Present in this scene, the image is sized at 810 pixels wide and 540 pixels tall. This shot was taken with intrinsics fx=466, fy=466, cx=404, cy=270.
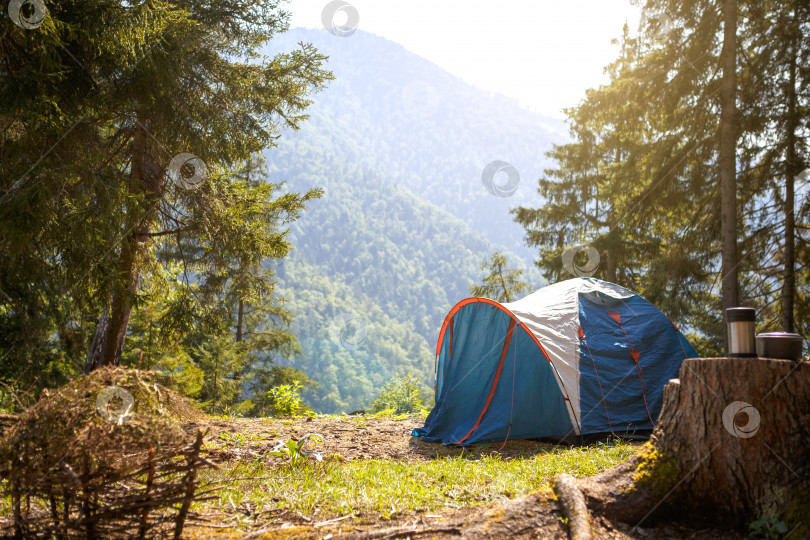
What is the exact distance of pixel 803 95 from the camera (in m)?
8.23

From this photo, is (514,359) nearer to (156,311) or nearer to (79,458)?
(79,458)

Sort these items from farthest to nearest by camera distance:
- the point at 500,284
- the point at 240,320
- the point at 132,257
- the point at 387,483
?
the point at 500,284
the point at 240,320
the point at 132,257
the point at 387,483

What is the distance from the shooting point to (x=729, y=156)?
309 inches

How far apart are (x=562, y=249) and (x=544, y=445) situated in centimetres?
1123

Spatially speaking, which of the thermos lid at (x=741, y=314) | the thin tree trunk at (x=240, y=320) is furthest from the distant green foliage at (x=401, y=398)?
the thermos lid at (x=741, y=314)

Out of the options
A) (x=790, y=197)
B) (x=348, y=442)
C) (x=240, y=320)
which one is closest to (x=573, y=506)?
(x=348, y=442)

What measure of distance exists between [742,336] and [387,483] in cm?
258

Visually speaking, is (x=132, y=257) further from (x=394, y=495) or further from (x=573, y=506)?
(x=573, y=506)

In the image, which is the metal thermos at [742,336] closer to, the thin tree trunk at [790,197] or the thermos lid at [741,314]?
the thermos lid at [741,314]

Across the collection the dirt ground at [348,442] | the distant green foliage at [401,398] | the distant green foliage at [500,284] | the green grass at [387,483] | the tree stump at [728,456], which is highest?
the distant green foliage at [500,284]

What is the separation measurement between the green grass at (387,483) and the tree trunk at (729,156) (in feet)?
15.7

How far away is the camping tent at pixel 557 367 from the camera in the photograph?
5.92m

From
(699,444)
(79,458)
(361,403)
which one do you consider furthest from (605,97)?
(361,403)

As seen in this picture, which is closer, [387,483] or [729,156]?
[387,483]
